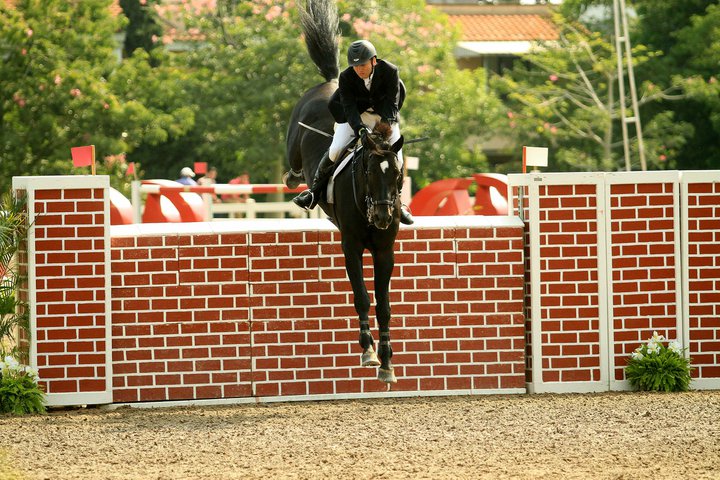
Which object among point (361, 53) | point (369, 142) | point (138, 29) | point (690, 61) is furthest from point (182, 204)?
point (138, 29)

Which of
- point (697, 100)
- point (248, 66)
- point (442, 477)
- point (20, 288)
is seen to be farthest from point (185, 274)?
point (697, 100)

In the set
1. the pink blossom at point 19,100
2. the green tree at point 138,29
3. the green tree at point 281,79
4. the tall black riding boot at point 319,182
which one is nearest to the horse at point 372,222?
the tall black riding boot at point 319,182

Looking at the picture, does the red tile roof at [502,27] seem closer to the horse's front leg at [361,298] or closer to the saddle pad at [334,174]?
the saddle pad at [334,174]

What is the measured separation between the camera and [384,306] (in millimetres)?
8109

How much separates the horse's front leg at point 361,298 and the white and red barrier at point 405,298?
1.17 feet

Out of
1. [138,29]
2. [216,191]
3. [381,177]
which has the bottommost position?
[381,177]

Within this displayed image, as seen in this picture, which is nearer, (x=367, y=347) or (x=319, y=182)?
(x=367, y=347)

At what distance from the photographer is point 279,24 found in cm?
2894

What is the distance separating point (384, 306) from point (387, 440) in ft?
5.20

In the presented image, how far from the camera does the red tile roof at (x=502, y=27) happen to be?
1858 inches

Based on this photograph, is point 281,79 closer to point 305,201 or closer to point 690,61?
point 690,61

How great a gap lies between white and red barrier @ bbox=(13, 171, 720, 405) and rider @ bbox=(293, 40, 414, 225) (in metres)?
0.66

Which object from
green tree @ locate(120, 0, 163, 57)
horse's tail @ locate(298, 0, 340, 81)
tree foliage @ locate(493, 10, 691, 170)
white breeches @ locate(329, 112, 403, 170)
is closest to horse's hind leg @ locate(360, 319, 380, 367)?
white breeches @ locate(329, 112, 403, 170)

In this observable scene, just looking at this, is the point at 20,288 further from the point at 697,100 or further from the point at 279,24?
the point at 697,100
